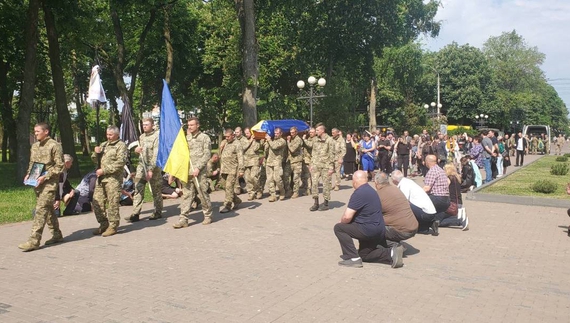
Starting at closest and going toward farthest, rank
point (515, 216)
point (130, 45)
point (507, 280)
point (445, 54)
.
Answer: point (507, 280) → point (515, 216) → point (130, 45) → point (445, 54)

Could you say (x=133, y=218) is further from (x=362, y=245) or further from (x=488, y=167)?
(x=488, y=167)

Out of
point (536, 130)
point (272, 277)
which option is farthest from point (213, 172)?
point (536, 130)

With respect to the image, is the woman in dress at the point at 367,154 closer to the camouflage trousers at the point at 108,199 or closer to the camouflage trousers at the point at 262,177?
the camouflage trousers at the point at 262,177

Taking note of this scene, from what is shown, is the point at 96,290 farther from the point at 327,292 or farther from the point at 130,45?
the point at 130,45

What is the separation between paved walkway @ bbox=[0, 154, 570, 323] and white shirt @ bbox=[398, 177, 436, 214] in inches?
24.4

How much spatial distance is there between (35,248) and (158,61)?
3399 centimetres

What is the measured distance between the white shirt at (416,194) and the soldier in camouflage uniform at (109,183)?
4.88 metres

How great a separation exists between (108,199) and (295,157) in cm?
618

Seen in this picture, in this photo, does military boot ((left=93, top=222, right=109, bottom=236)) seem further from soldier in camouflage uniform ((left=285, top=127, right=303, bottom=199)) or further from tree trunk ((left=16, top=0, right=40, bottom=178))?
tree trunk ((left=16, top=0, right=40, bottom=178))

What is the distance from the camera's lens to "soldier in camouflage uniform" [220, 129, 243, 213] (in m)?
12.3

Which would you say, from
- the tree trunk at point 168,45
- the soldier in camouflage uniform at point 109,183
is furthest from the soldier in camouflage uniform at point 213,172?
the tree trunk at point 168,45

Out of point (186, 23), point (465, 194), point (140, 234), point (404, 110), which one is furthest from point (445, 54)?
point (140, 234)

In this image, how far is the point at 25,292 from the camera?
630 cm

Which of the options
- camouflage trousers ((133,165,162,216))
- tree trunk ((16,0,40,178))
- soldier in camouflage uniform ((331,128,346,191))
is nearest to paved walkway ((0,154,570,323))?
camouflage trousers ((133,165,162,216))
